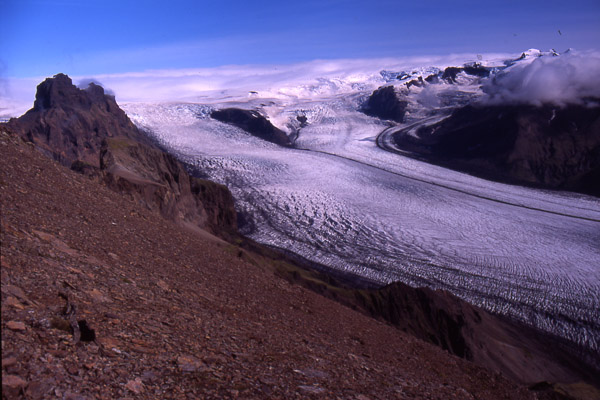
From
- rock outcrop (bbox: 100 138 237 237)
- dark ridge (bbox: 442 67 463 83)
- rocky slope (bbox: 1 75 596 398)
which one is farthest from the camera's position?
dark ridge (bbox: 442 67 463 83)

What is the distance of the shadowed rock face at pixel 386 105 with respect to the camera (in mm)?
71750

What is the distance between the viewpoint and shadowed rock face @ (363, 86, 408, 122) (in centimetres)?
7175

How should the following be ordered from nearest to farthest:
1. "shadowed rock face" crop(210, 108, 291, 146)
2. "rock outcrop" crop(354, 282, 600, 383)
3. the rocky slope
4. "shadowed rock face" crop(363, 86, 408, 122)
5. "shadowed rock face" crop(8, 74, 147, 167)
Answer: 1. the rocky slope
2. "rock outcrop" crop(354, 282, 600, 383)
3. "shadowed rock face" crop(8, 74, 147, 167)
4. "shadowed rock face" crop(210, 108, 291, 146)
5. "shadowed rock face" crop(363, 86, 408, 122)

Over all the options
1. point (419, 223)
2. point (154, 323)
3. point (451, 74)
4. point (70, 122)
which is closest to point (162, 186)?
point (154, 323)

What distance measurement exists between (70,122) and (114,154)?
2245cm

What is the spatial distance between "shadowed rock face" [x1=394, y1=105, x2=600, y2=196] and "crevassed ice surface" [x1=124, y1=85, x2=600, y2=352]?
1022 cm

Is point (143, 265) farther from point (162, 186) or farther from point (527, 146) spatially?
point (527, 146)

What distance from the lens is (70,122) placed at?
35625 millimetres

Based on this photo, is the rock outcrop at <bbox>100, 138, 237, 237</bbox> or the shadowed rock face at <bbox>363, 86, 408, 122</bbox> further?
the shadowed rock face at <bbox>363, 86, 408, 122</bbox>

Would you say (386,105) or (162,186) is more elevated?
(386,105)

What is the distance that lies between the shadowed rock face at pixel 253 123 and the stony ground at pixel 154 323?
43218mm

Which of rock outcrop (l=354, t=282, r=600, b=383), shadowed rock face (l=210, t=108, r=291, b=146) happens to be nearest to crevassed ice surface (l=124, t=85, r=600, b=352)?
rock outcrop (l=354, t=282, r=600, b=383)

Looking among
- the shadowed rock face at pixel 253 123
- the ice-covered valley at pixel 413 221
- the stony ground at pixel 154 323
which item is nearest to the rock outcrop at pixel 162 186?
the ice-covered valley at pixel 413 221

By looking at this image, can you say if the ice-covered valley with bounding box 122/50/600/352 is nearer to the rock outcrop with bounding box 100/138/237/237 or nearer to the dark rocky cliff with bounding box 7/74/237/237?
the rock outcrop with bounding box 100/138/237/237
